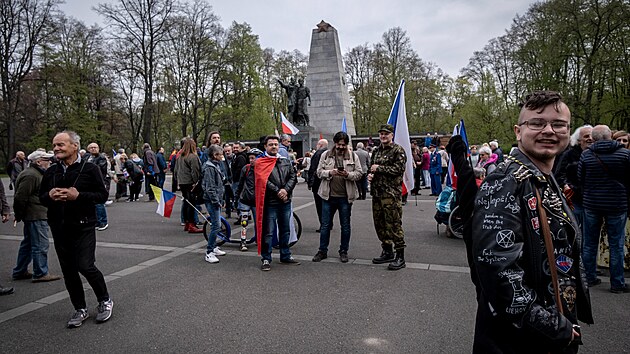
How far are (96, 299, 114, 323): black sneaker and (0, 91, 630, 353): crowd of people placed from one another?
2 centimetres

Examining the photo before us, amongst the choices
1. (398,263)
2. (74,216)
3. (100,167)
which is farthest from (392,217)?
(100,167)

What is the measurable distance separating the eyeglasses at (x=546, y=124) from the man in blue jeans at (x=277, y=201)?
4254 millimetres

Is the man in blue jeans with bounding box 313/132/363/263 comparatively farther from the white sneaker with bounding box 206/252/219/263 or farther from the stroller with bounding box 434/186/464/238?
the stroller with bounding box 434/186/464/238

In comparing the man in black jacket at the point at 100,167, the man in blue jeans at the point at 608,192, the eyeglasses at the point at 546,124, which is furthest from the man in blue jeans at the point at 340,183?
the man in black jacket at the point at 100,167

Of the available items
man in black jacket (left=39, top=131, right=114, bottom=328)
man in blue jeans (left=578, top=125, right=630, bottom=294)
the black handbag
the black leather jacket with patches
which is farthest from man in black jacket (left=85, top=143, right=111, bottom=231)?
the black leather jacket with patches

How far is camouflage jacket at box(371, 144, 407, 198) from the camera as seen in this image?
5.72 m

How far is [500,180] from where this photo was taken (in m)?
1.70

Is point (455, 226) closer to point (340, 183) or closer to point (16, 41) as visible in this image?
point (340, 183)

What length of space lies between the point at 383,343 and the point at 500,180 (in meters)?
2.24

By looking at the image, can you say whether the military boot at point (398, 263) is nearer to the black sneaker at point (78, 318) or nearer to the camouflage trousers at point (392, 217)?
the camouflage trousers at point (392, 217)

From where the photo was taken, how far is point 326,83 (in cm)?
2384

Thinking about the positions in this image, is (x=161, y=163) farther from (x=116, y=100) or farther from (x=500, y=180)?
(x=116, y=100)

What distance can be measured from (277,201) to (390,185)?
62.8 inches

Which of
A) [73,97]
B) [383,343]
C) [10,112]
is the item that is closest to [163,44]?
[73,97]
